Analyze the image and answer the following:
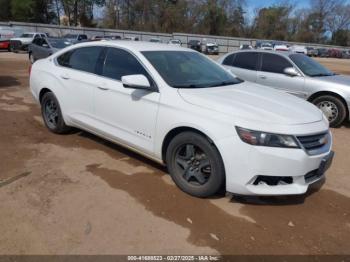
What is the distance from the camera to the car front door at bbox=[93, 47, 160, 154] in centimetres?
433

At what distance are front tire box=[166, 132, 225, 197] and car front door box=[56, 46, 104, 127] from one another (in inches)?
64.4

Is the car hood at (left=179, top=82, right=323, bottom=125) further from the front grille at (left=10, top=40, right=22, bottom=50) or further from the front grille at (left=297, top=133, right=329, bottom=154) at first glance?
the front grille at (left=10, top=40, right=22, bottom=50)

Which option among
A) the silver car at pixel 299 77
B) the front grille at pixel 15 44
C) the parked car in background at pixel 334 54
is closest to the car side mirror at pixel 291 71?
the silver car at pixel 299 77

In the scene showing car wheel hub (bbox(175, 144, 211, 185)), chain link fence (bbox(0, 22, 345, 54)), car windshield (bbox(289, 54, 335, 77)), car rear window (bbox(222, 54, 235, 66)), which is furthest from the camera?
chain link fence (bbox(0, 22, 345, 54))

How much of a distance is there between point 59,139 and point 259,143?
3.62 meters

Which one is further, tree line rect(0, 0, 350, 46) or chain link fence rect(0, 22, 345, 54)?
tree line rect(0, 0, 350, 46)

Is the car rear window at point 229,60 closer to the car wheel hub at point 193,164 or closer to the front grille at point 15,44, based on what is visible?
the car wheel hub at point 193,164

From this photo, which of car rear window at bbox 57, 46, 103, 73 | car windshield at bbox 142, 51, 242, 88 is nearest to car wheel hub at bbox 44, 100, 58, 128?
car rear window at bbox 57, 46, 103, 73

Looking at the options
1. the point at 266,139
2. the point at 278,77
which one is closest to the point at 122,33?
the point at 278,77

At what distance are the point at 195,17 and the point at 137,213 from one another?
84147mm

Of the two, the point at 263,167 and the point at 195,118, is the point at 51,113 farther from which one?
the point at 263,167

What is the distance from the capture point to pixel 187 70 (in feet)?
15.5

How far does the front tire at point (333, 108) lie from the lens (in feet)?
24.8

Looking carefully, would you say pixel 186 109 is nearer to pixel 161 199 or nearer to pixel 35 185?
pixel 161 199
